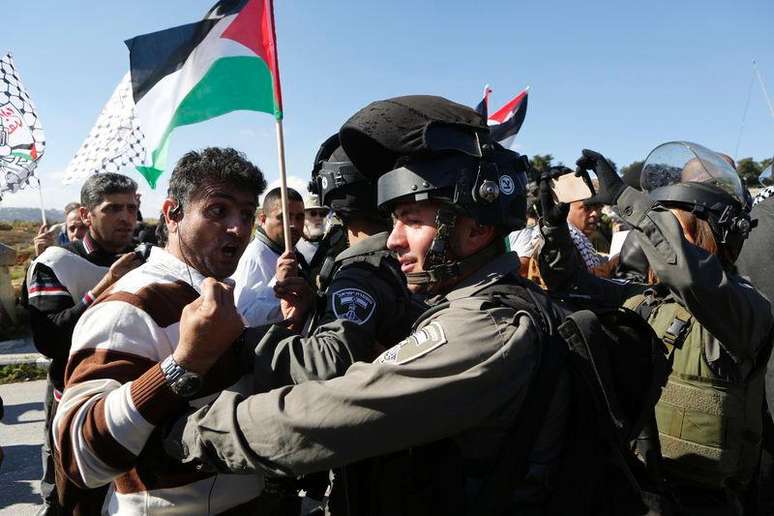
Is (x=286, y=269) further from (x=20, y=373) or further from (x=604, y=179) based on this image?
(x=20, y=373)

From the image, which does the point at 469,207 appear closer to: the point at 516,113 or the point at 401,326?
the point at 401,326

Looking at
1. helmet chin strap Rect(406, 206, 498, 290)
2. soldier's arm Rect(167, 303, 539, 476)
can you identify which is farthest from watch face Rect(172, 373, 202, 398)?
helmet chin strap Rect(406, 206, 498, 290)

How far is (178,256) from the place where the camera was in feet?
7.38

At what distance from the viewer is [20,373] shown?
27.9 ft

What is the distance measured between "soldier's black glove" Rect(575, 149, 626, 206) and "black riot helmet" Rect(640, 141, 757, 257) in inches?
10.9

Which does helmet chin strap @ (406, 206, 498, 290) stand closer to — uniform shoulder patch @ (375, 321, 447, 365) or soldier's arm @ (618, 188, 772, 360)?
uniform shoulder patch @ (375, 321, 447, 365)

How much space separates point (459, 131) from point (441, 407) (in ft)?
2.95

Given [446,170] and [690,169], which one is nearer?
[446,170]

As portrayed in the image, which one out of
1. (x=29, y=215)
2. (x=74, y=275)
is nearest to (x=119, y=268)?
(x=74, y=275)

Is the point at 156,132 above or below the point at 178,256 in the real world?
above

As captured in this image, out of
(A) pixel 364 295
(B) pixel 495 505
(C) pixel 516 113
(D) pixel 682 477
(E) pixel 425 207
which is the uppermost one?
→ (C) pixel 516 113

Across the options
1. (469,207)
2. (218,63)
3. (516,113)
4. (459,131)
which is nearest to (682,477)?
(469,207)

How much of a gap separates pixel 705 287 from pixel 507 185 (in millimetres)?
1072

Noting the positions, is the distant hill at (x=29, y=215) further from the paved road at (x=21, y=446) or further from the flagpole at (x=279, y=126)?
the flagpole at (x=279, y=126)
